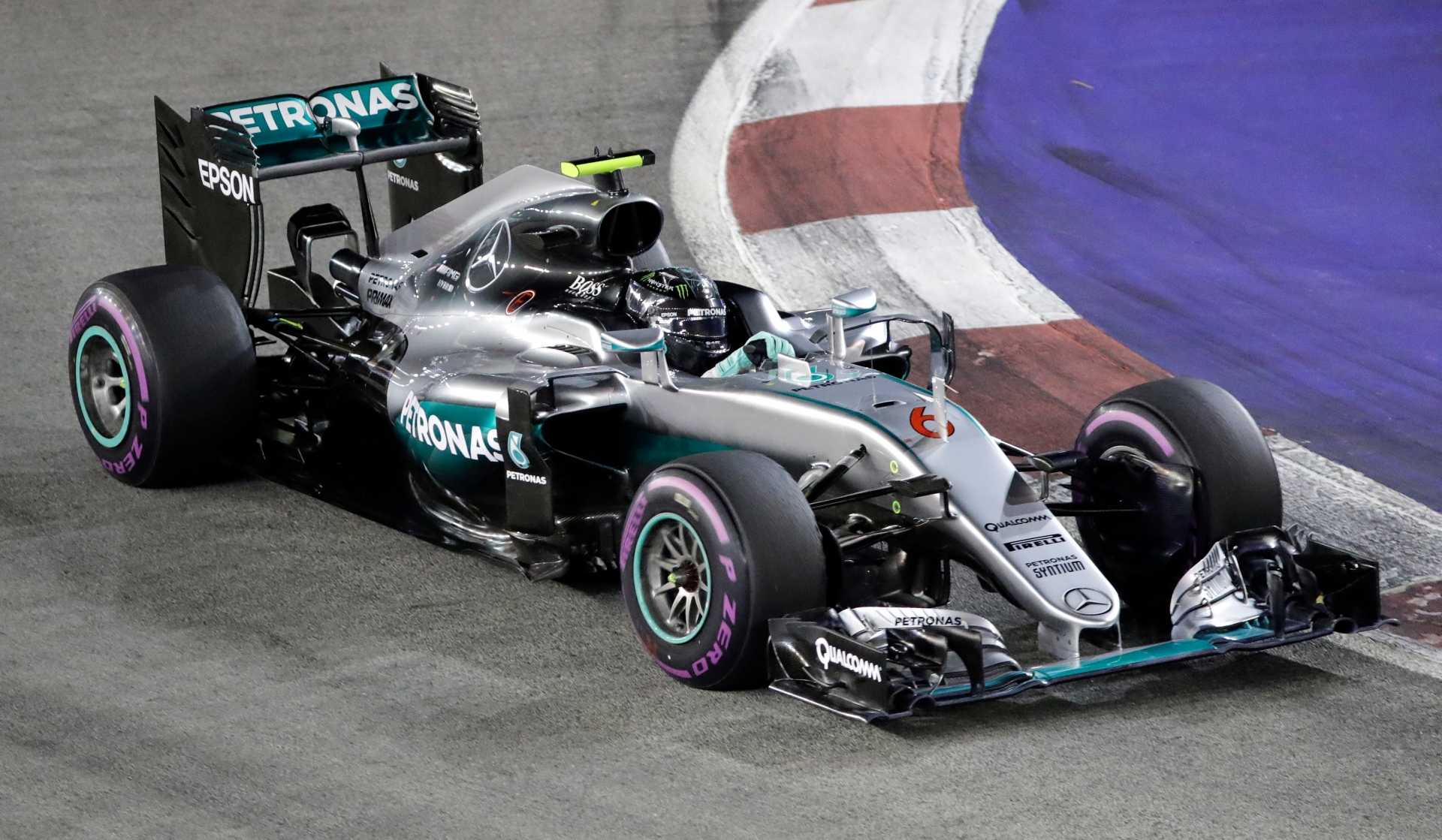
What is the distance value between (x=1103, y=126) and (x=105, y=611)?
28.9 ft

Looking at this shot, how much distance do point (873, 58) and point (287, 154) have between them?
659cm

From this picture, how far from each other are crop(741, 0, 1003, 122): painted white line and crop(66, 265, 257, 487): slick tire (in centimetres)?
638

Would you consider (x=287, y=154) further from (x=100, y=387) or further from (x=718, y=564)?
(x=718, y=564)

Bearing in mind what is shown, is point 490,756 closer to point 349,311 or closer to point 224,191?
point 349,311

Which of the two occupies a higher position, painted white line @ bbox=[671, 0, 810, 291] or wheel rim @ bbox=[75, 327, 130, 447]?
painted white line @ bbox=[671, 0, 810, 291]

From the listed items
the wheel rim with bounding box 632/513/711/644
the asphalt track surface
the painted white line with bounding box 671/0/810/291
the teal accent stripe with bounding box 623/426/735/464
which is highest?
the painted white line with bounding box 671/0/810/291

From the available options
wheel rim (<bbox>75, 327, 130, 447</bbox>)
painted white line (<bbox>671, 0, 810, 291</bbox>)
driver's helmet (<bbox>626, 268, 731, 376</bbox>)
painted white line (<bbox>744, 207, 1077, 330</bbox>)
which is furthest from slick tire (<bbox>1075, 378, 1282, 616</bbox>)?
painted white line (<bbox>671, 0, 810, 291</bbox>)

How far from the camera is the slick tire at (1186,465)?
20.6 feet

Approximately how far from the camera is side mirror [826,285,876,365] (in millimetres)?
6598

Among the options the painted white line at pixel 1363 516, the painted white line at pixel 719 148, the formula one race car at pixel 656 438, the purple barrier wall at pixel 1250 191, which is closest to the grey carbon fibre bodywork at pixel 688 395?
the formula one race car at pixel 656 438

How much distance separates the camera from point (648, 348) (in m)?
6.57

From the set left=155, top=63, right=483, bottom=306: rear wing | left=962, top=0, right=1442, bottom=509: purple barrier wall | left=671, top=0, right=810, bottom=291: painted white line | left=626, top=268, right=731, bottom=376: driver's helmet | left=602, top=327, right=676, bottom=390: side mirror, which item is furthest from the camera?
left=671, top=0, right=810, bottom=291: painted white line

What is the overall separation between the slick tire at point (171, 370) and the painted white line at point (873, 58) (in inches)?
251

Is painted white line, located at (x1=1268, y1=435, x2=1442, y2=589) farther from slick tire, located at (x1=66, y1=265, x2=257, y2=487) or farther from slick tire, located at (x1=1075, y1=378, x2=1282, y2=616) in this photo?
slick tire, located at (x1=66, y1=265, x2=257, y2=487)
